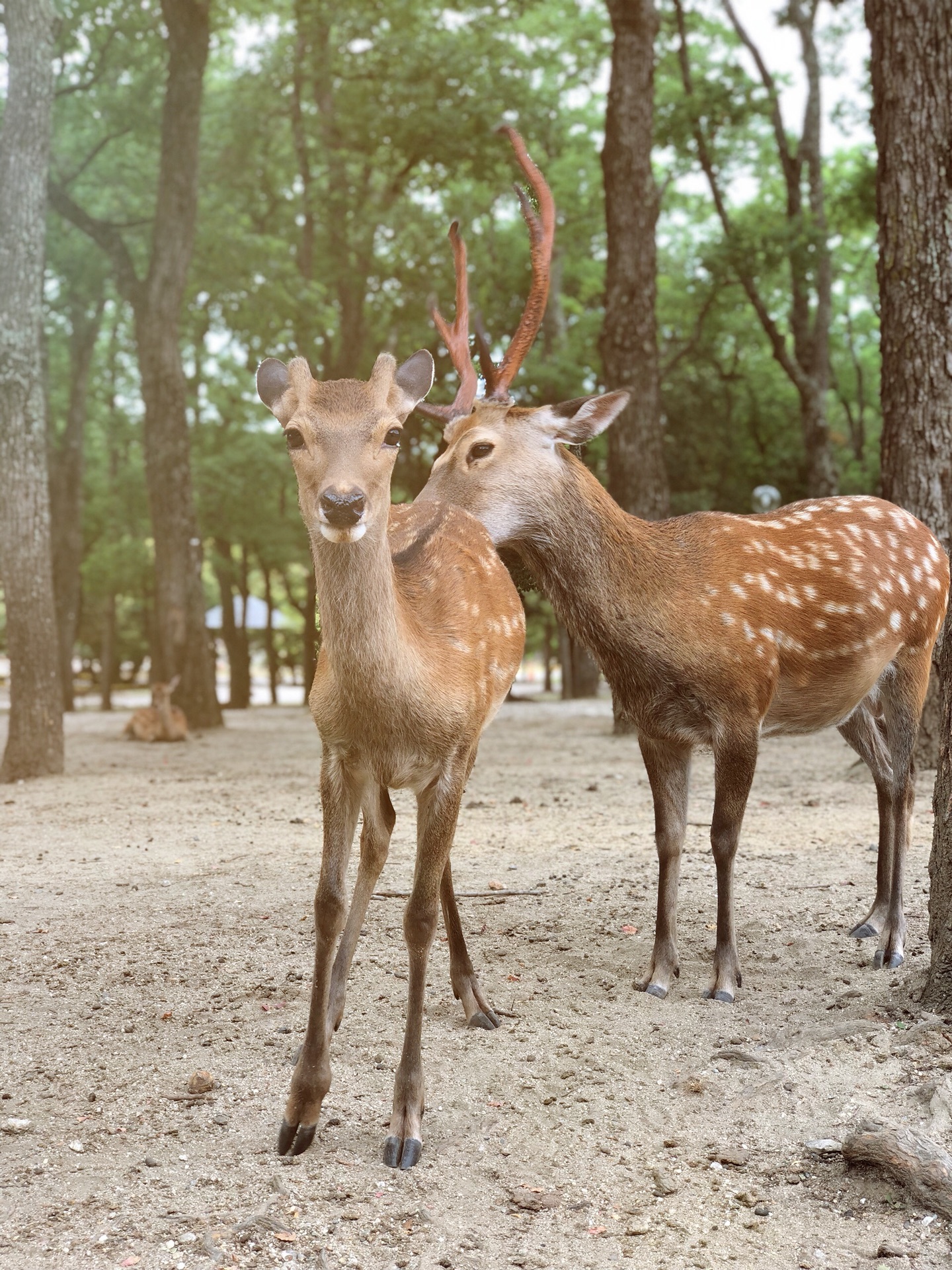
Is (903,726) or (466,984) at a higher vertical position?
(903,726)

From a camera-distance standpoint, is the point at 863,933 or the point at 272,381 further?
the point at 863,933

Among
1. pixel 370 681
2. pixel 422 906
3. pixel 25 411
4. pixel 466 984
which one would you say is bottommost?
pixel 466 984

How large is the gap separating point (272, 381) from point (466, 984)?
7.11 feet

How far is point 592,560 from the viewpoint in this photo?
Result: 4902 millimetres

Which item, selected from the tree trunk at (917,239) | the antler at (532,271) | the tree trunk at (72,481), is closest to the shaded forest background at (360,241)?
the tree trunk at (72,481)

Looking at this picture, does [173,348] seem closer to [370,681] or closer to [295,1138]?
[370,681]

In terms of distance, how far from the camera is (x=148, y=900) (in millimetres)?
5895

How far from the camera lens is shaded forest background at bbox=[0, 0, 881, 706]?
1841cm

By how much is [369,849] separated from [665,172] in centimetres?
2479

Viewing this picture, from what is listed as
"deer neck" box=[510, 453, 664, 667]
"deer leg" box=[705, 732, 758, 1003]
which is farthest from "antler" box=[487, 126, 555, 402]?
"deer leg" box=[705, 732, 758, 1003]

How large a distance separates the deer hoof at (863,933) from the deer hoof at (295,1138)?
258cm

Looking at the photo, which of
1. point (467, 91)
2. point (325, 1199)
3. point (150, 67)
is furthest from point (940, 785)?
point (150, 67)

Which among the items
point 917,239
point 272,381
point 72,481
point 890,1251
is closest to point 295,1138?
point 890,1251

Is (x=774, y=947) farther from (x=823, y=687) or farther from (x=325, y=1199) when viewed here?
(x=325, y=1199)
